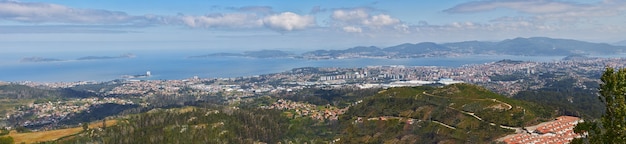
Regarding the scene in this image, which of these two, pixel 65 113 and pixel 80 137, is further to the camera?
pixel 65 113

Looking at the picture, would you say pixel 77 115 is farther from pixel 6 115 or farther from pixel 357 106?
pixel 357 106

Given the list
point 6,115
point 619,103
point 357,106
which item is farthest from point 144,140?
point 6,115

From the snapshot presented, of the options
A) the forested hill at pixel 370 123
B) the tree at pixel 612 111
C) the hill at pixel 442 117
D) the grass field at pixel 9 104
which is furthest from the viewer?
the grass field at pixel 9 104

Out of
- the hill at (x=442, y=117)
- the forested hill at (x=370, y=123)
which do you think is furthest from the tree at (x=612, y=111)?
the hill at (x=442, y=117)

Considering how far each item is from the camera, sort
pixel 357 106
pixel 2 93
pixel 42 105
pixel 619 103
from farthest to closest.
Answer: pixel 2 93, pixel 42 105, pixel 357 106, pixel 619 103

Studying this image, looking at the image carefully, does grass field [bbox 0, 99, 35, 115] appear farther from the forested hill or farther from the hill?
the hill

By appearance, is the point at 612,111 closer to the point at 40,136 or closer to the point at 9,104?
the point at 40,136

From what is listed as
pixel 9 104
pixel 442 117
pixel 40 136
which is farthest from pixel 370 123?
pixel 9 104

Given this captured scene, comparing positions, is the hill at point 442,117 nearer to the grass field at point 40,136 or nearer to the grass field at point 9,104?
the grass field at point 40,136
